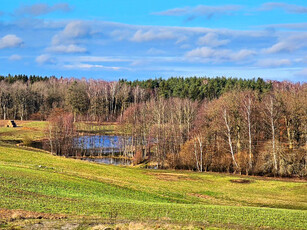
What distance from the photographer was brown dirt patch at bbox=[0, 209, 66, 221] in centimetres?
1967

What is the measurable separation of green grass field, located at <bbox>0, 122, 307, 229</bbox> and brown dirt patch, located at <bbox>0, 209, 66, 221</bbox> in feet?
2.89

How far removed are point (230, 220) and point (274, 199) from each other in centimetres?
2157

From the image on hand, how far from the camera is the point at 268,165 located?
65.1 metres

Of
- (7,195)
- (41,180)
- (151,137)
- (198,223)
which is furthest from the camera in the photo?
(151,137)

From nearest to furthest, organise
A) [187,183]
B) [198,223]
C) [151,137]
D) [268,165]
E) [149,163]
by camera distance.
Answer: [198,223]
[187,183]
[268,165]
[149,163]
[151,137]

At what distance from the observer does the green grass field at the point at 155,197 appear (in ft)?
74.7

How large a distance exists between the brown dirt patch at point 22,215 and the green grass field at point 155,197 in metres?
0.88

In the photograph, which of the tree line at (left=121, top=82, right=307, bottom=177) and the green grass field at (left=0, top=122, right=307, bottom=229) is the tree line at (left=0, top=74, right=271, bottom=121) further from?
the green grass field at (left=0, top=122, right=307, bottom=229)

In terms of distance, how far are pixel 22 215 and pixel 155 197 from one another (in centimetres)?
1724

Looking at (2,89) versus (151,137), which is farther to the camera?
(2,89)

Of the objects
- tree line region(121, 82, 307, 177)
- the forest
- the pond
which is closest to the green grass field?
tree line region(121, 82, 307, 177)

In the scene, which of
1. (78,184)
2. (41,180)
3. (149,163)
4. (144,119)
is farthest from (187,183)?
(144,119)

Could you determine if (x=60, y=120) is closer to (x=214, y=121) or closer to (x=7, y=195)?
(x=214, y=121)

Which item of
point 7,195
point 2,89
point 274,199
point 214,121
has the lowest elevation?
point 274,199
